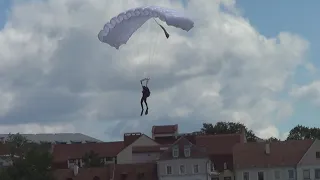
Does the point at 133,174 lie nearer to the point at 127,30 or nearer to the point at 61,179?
the point at 61,179

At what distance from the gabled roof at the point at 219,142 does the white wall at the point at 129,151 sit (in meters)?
14.0

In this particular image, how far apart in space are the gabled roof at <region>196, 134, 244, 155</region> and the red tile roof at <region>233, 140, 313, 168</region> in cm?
762

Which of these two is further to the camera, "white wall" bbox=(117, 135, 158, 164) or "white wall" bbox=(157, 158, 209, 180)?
"white wall" bbox=(117, 135, 158, 164)

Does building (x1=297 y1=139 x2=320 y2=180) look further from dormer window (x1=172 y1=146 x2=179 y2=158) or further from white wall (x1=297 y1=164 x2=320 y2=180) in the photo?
dormer window (x1=172 y1=146 x2=179 y2=158)

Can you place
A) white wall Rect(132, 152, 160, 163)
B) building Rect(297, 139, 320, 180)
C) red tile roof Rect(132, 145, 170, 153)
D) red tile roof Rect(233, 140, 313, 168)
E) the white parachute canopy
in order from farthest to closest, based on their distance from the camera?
red tile roof Rect(132, 145, 170, 153)
white wall Rect(132, 152, 160, 163)
red tile roof Rect(233, 140, 313, 168)
building Rect(297, 139, 320, 180)
the white parachute canopy

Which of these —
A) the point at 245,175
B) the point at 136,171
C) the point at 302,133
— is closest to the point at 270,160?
the point at 245,175

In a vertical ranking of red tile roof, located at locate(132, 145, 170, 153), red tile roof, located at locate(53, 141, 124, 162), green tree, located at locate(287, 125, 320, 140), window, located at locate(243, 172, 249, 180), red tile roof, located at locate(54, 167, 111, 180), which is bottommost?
window, located at locate(243, 172, 249, 180)

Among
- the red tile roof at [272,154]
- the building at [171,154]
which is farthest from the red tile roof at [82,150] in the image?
the red tile roof at [272,154]

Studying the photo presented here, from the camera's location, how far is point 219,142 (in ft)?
361

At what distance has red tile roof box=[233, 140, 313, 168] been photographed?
96.8 metres

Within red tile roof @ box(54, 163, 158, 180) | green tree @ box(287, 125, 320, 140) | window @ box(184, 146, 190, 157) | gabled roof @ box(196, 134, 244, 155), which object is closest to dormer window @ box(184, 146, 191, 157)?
window @ box(184, 146, 190, 157)

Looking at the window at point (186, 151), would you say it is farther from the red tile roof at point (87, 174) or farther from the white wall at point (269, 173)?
the red tile roof at point (87, 174)

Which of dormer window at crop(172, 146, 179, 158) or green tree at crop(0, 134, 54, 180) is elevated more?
dormer window at crop(172, 146, 179, 158)

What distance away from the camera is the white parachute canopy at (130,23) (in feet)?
→ 128
